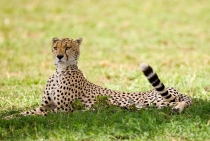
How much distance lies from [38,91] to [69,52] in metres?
1.50

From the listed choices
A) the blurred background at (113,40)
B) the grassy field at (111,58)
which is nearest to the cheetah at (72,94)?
the grassy field at (111,58)

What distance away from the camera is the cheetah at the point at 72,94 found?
6.37m

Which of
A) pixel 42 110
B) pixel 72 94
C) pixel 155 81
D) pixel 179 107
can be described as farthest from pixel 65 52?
pixel 179 107

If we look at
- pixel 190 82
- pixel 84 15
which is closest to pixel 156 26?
pixel 84 15

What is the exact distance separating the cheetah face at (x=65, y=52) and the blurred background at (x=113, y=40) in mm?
1471

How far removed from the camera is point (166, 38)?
12.4 metres

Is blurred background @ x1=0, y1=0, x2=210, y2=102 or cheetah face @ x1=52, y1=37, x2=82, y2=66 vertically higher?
blurred background @ x1=0, y1=0, x2=210, y2=102

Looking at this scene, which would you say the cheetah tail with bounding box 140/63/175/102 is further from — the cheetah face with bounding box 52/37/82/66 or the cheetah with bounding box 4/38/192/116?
the cheetah face with bounding box 52/37/82/66

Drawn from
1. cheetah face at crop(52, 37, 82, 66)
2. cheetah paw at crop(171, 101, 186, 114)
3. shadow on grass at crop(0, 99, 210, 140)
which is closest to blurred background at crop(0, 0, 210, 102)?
cheetah paw at crop(171, 101, 186, 114)

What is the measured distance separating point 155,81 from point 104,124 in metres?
A: 0.70

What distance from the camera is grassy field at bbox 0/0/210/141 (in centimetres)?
549

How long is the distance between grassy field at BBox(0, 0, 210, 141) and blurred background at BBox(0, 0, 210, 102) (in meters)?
0.02

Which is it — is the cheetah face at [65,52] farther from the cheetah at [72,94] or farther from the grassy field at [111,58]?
the grassy field at [111,58]

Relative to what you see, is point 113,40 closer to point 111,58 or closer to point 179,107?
point 111,58
